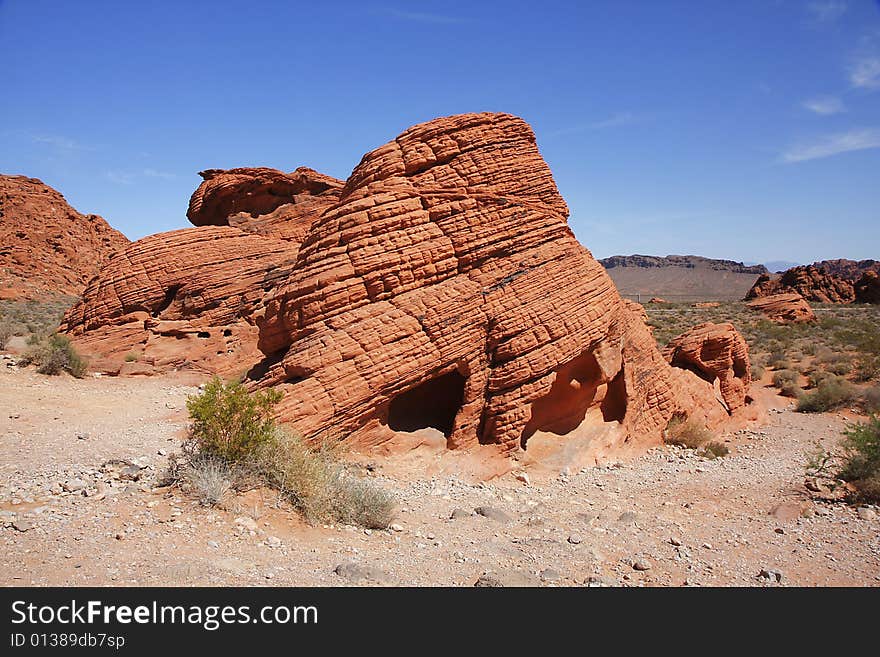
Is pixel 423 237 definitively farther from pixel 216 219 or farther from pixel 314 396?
pixel 216 219

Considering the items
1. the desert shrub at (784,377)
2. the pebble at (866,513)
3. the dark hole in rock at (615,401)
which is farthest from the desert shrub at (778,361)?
the pebble at (866,513)

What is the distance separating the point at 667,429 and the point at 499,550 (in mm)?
7840

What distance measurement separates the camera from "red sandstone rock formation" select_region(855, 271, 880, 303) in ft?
192

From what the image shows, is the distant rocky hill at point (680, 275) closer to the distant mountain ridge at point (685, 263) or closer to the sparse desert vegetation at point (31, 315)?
the distant mountain ridge at point (685, 263)

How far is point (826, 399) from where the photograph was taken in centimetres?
1802

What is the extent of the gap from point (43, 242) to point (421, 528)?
5294cm

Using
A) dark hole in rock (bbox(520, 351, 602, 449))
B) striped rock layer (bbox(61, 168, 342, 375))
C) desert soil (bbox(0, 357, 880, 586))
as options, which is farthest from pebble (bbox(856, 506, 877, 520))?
striped rock layer (bbox(61, 168, 342, 375))

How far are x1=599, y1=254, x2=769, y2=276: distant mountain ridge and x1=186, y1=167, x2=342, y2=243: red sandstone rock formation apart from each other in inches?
5103

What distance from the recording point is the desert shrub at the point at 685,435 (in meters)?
13.6

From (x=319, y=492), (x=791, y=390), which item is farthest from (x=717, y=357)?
(x=319, y=492)

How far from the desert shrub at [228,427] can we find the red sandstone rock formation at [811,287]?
60393 mm

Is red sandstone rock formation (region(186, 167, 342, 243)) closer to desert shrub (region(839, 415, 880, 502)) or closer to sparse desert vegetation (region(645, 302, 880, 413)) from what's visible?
desert shrub (region(839, 415, 880, 502))

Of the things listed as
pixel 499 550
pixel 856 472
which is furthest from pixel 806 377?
pixel 499 550

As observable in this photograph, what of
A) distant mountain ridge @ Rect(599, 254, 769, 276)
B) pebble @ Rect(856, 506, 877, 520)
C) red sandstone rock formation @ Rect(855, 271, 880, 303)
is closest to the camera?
pebble @ Rect(856, 506, 877, 520)
